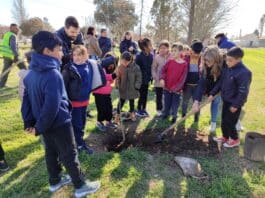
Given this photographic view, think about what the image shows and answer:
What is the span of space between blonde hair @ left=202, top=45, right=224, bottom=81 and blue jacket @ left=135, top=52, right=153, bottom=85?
1.65 meters

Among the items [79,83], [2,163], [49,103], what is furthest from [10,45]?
[49,103]

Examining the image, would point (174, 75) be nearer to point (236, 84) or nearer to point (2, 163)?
point (236, 84)

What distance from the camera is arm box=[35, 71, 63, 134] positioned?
2654 mm

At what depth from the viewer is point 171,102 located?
19.6 ft

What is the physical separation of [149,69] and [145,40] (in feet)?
2.25

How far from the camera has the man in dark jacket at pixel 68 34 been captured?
407cm

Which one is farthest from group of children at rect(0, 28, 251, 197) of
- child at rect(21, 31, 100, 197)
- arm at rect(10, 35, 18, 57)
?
arm at rect(10, 35, 18, 57)

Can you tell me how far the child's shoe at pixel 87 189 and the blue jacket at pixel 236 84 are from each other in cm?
249

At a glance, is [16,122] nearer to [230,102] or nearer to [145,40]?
[145,40]

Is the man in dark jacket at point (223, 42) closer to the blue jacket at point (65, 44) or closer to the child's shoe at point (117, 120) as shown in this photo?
the child's shoe at point (117, 120)

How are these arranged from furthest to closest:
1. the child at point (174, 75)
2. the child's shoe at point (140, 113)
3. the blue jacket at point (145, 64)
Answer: the child's shoe at point (140, 113) → the blue jacket at point (145, 64) → the child at point (174, 75)

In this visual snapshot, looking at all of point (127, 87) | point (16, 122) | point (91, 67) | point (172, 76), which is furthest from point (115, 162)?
point (16, 122)

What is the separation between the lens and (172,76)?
555 centimetres

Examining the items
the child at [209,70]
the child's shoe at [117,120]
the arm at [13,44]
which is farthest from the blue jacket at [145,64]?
the arm at [13,44]
